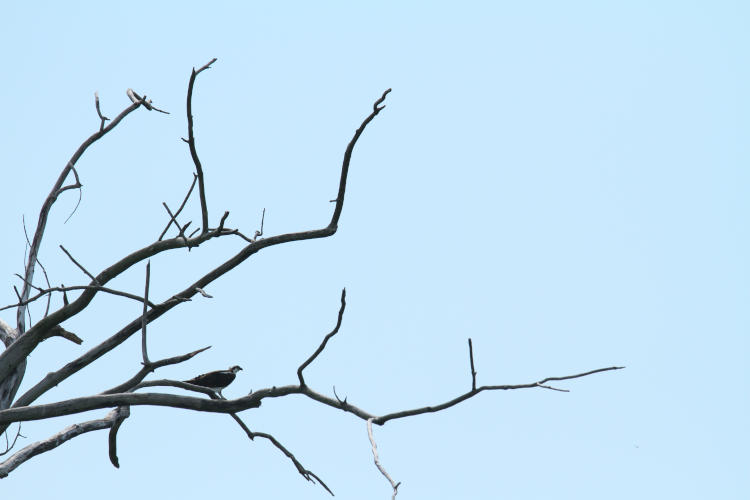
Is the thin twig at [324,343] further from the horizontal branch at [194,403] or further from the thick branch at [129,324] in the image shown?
the thick branch at [129,324]

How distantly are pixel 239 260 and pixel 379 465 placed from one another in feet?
10.6

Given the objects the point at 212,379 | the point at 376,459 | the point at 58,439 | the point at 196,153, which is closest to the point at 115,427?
the point at 58,439

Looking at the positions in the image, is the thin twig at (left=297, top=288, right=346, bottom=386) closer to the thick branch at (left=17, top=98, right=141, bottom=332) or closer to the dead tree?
the dead tree

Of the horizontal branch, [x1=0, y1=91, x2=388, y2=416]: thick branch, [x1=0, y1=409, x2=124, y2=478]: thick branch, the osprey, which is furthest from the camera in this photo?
[x1=0, y1=409, x2=124, y2=478]: thick branch

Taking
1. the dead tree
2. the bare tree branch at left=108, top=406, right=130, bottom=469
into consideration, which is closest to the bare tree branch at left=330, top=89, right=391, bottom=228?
the dead tree

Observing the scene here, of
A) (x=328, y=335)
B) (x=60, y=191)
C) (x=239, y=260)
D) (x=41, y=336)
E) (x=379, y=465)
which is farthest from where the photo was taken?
(x=60, y=191)

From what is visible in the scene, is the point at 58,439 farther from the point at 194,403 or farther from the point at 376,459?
the point at 376,459

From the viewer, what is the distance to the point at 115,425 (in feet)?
30.8

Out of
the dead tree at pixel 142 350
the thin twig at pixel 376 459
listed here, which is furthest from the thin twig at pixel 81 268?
the thin twig at pixel 376 459

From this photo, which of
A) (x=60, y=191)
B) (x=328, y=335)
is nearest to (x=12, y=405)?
(x=60, y=191)

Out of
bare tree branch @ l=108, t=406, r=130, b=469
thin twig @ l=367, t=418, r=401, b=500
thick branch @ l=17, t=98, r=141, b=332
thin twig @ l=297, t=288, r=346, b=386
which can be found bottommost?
thin twig @ l=367, t=418, r=401, b=500

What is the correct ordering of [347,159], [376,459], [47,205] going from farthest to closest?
[47,205], [347,159], [376,459]

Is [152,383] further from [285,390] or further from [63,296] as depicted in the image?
[285,390]

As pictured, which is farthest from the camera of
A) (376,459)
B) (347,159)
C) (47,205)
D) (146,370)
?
(47,205)
